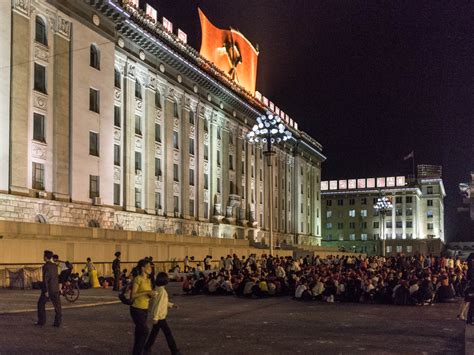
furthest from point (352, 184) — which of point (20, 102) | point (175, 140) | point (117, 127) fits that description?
point (20, 102)

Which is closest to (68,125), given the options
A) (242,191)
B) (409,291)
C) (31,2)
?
(31,2)

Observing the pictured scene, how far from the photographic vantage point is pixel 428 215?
14475cm

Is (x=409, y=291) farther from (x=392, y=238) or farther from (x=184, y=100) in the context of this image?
(x=392, y=238)

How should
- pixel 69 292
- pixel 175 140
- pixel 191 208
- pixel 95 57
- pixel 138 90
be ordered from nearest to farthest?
1. pixel 69 292
2. pixel 95 57
3. pixel 138 90
4. pixel 175 140
5. pixel 191 208

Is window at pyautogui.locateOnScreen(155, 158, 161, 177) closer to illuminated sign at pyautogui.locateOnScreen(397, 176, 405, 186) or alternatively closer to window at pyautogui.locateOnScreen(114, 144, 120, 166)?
window at pyautogui.locateOnScreen(114, 144, 120, 166)

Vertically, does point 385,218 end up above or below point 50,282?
above

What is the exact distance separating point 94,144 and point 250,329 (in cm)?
3067

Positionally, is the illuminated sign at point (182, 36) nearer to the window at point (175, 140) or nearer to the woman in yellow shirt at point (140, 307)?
the window at point (175, 140)

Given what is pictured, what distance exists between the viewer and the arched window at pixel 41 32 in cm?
3841

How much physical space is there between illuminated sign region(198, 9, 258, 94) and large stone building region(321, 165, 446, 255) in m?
67.7

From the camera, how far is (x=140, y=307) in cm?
1022

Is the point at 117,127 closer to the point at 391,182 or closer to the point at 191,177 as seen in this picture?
the point at 191,177

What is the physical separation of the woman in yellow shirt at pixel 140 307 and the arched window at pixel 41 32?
31.2 metres

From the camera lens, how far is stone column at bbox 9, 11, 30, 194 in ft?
116
